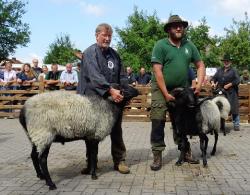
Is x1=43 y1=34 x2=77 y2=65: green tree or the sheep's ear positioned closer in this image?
the sheep's ear

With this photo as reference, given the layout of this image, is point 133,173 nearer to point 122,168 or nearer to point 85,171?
point 122,168

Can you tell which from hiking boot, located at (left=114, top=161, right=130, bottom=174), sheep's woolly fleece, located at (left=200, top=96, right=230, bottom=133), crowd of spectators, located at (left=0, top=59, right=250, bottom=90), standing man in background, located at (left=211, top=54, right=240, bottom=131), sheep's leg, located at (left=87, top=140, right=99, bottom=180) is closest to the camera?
sheep's leg, located at (left=87, top=140, right=99, bottom=180)

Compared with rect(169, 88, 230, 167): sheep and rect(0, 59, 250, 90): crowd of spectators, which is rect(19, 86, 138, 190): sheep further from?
rect(0, 59, 250, 90): crowd of spectators

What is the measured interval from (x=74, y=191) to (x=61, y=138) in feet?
2.65

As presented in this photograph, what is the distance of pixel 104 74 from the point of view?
6695 mm

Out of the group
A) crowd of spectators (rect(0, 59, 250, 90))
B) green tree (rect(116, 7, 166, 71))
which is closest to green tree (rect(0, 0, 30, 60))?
green tree (rect(116, 7, 166, 71))

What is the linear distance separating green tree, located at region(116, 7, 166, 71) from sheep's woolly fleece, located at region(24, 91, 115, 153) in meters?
28.6

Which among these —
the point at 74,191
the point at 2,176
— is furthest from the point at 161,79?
the point at 2,176

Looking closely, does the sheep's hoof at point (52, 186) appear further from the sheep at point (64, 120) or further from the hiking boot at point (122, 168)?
the hiking boot at point (122, 168)

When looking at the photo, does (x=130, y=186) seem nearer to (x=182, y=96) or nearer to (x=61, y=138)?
(x=61, y=138)

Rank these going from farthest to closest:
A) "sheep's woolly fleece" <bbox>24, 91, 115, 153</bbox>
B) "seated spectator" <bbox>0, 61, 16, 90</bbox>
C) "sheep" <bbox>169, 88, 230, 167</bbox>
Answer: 1. "seated spectator" <bbox>0, 61, 16, 90</bbox>
2. "sheep" <bbox>169, 88, 230, 167</bbox>
3. "sheep's woolly fleece" <bbox>24, 91, 115, 153</bbox>

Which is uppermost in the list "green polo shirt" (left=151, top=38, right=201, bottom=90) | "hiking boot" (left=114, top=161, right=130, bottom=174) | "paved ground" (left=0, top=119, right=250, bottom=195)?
"green polo shirt" (left=151, top=38, right=201, bottom=90)

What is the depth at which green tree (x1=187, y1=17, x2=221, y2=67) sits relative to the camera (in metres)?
36.1

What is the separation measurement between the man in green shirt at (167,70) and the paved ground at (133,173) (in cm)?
56
